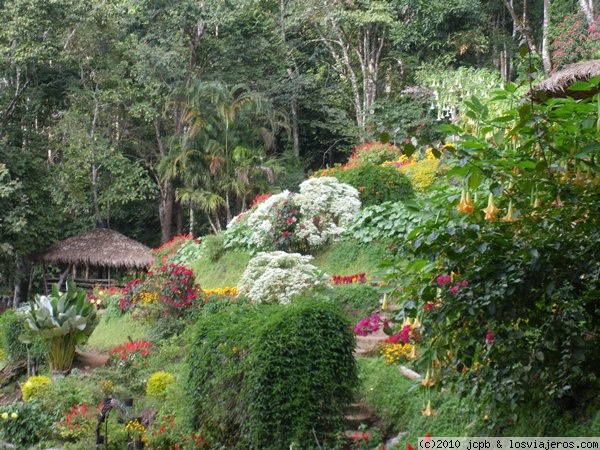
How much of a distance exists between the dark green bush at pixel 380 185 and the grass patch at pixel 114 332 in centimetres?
464

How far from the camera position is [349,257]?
41.7ft

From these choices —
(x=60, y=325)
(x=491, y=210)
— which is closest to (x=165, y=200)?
(x=60, y=325)

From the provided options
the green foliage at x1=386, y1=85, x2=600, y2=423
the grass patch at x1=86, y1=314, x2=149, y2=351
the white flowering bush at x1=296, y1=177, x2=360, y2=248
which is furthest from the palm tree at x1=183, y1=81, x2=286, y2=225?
the green foliage at x1=386, y1=85, x2=600, y2=423

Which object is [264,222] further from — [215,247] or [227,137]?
[227,137]

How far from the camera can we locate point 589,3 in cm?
1850

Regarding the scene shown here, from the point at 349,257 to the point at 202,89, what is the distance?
919 cm

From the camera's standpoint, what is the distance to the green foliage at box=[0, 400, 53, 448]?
8.45m

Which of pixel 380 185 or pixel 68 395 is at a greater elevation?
pixel 380 185

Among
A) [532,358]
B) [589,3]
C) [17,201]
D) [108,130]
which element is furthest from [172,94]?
[532,358]

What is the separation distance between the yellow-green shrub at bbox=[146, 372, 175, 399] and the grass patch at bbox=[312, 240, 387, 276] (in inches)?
158

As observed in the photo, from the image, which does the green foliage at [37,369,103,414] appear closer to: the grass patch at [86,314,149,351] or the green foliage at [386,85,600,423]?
the grass patch at [86,314,149,351]

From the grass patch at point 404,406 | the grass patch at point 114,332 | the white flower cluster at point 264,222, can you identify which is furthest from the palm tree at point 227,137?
the grass patch at point 404,406

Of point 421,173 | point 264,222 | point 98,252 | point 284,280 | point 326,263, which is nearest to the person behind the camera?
point 284,280

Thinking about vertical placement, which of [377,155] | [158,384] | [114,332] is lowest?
[114,332]
